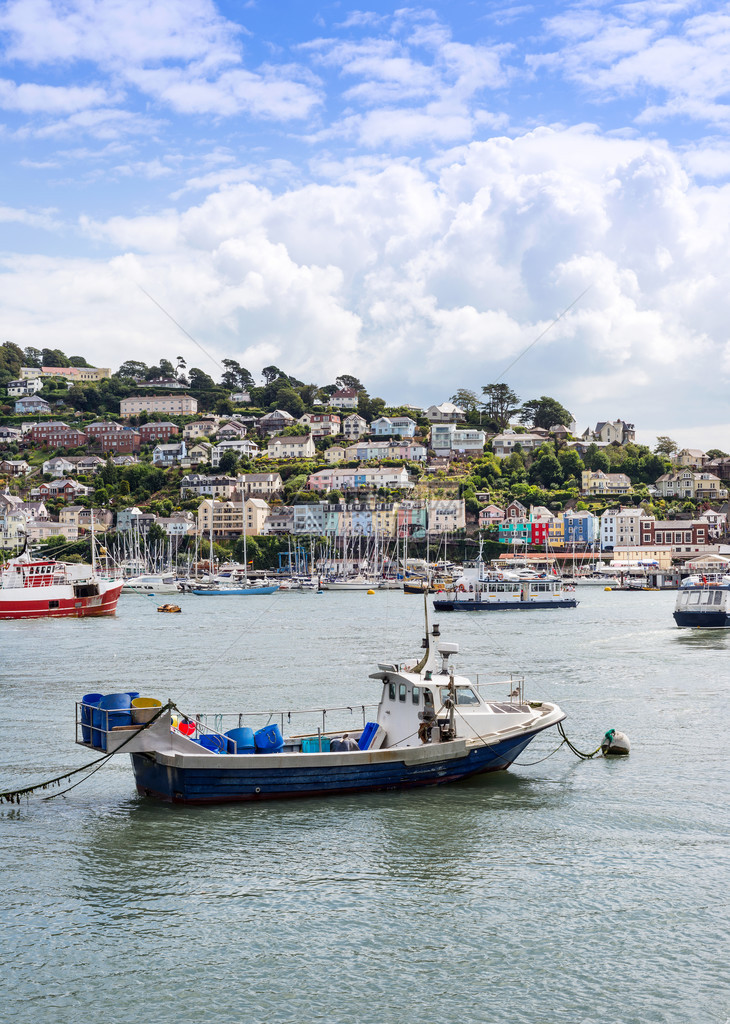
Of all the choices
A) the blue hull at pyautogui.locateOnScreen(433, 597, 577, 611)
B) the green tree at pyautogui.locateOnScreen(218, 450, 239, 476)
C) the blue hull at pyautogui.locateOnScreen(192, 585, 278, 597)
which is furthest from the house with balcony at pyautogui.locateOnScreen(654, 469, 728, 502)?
the blue hull at pyautogui.locateOnScreen(433, 597, 577, 611)

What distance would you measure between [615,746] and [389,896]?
10561 mm

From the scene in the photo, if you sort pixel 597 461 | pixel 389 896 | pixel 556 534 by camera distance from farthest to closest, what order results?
pixel 597 461, pixel 556 534, pixel 389 896

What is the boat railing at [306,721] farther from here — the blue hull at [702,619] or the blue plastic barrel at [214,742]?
the blue hull at [702,619]

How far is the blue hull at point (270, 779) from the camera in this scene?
18.6 meters

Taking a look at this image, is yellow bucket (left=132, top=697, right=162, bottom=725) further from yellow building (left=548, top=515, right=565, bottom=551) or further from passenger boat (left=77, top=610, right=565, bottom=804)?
yellow building (left=548, top=515, right=565, bottom=551)

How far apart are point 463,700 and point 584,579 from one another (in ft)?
409

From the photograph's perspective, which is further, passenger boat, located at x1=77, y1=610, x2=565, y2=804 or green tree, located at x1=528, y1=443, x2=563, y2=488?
green tree, located at x1=528, y1=443, x2=563, y2=488

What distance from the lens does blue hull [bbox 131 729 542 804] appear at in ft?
61.0

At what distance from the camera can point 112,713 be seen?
1809cm

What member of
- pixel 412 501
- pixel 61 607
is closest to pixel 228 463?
pixel 412 501

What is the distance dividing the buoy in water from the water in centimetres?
40

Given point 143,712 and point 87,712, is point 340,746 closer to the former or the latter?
point 143,712

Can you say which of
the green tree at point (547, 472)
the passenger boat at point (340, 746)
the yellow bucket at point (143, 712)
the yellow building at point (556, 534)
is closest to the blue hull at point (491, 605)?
the passenger boat at point (340, 746)

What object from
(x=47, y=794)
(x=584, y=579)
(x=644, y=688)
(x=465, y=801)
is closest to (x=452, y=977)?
(x=465, y=801)
